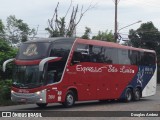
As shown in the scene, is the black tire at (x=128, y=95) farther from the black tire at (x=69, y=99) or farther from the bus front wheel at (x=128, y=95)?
the black tire at (x=69, y=99)

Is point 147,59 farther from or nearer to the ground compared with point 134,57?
nearer to the ground

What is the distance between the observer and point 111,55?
1098 inches

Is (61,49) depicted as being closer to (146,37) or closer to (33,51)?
(33,51)

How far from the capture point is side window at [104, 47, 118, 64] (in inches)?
1076

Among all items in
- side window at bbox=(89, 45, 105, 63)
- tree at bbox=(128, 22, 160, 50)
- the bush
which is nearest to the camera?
side window at bbox=(89, 45, 105, 63)

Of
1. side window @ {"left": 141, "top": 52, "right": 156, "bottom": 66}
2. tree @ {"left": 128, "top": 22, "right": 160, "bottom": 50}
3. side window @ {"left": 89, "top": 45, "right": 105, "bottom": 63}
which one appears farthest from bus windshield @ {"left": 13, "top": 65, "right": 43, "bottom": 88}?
tree @ {"left": 128, "top": 22, "right": 160, "bottom": 50}

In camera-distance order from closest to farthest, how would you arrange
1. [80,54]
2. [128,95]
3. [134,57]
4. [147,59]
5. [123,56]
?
[80,54] < [123,56] < [128,95] < [134,57] < [147,59]

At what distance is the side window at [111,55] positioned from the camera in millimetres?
27328

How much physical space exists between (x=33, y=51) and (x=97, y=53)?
4549mm

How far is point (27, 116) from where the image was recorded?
17.7 meters

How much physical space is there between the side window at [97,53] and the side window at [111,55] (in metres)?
0.39

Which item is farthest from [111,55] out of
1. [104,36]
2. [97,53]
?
[104,36]

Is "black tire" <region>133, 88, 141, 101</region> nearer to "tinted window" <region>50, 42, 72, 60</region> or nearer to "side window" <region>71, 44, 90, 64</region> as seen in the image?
"side window" <region>71, 44, 90, 64</region>

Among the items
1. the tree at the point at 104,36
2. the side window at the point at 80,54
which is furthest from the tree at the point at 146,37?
the side window at the point at 80,54
